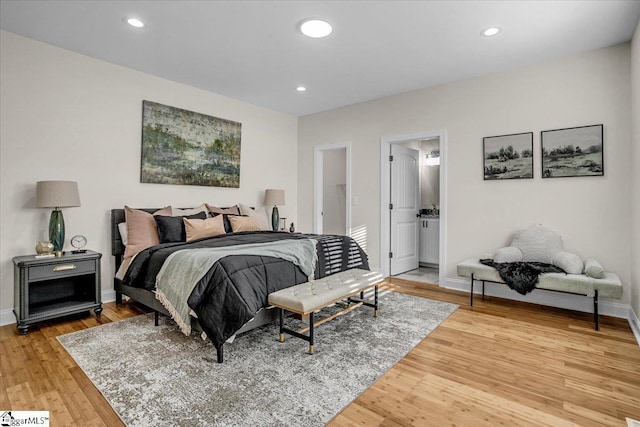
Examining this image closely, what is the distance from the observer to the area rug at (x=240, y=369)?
1.75 meters

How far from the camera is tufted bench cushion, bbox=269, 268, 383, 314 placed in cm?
236

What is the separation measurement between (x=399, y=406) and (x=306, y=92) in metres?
4.08

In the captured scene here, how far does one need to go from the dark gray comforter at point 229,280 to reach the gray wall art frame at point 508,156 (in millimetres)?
2268

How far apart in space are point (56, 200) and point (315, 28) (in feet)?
9.29

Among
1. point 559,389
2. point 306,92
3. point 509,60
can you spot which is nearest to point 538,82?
point 509,60

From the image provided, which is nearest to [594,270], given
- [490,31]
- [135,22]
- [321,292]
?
[490,31]

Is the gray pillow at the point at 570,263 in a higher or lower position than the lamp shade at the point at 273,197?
lower

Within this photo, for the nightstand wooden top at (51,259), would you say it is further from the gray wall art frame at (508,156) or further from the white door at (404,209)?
the gray wall art frame at (508,156)

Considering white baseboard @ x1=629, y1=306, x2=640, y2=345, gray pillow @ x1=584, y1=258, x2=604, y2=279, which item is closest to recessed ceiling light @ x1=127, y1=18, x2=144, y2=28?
gray pillow @ x1=584, y1=258, x2=604, y2=279

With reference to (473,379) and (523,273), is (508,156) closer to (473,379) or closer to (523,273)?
(523,273)

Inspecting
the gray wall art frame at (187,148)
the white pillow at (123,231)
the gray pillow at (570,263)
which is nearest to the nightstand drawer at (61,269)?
the white pillow at (123,231)

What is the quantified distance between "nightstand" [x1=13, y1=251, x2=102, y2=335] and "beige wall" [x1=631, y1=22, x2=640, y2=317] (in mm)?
4939

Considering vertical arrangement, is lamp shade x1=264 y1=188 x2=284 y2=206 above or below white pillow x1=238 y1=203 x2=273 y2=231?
above

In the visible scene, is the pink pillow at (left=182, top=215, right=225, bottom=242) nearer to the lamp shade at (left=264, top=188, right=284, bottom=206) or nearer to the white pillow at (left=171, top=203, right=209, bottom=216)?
the white pillow at (left=171, top=203, right=209, bottom=216)
